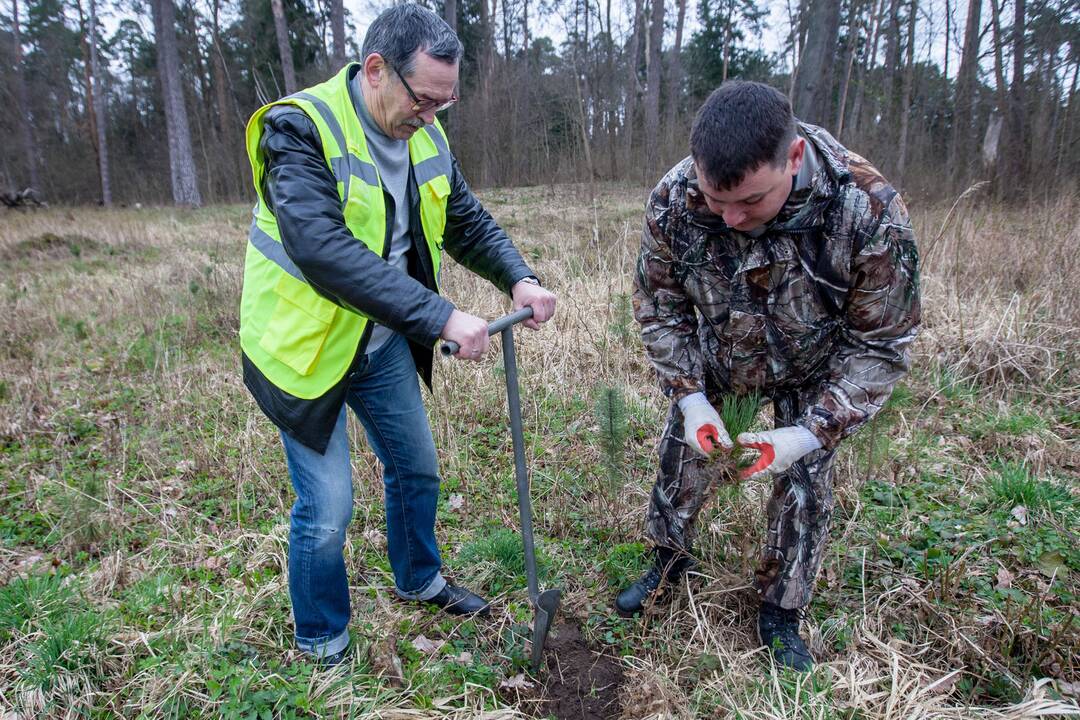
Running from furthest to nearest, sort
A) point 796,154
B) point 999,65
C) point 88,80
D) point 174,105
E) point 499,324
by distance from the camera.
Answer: point 88,80 < point 174,105 < point 999,65 < point 499,324 < point 796,154

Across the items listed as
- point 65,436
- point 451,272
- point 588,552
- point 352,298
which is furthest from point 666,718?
point 451,272

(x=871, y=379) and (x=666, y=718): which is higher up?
(x=871, y=379)

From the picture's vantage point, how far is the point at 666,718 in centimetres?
206

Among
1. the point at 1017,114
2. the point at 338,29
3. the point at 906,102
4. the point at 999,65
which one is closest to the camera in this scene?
the point at 1017,114

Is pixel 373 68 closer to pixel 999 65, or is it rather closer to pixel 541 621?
pixel 541 621

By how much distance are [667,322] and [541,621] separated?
1164mm

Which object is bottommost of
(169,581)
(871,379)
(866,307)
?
(169,581)

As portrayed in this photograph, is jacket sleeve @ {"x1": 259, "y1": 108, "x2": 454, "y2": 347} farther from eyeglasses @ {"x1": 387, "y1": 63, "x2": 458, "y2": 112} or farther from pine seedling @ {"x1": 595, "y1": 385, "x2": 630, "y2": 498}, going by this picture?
pine seedling @ {"x1": 595, "y1": 385, "x2": 630, "y2": 498}

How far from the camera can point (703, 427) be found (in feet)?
6.90

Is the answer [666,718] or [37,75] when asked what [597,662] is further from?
[37,75]

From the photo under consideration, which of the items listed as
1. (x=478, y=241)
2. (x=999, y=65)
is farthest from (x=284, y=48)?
(x=478, y=241)

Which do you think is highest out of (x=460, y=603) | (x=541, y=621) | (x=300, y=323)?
(x=300, y=323)

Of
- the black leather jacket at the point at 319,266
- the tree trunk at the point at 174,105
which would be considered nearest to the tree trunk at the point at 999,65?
the black leather jacket at the point at 319,266

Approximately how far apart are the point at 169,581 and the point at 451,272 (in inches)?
164
